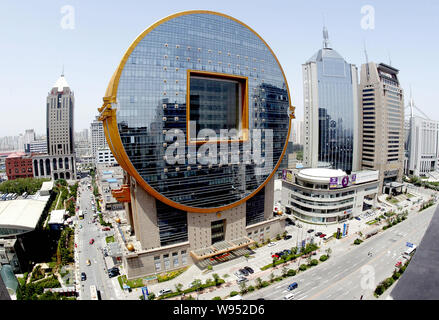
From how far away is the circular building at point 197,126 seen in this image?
20609mm

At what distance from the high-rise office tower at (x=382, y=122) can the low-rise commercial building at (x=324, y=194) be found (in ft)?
45.6

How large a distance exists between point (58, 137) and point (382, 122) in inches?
2913

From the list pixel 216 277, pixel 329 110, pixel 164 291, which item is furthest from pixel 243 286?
pixel 329 110

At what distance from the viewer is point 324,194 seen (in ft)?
110

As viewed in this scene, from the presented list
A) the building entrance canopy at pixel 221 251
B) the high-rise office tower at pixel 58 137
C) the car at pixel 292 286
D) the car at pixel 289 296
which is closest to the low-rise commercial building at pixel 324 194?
the building entrance canopy at pixel 221 251

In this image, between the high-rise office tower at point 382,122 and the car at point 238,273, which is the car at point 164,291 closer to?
the car at point 238,273

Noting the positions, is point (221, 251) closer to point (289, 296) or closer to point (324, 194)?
point (289, 296)

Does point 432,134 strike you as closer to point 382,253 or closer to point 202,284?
point 382,253

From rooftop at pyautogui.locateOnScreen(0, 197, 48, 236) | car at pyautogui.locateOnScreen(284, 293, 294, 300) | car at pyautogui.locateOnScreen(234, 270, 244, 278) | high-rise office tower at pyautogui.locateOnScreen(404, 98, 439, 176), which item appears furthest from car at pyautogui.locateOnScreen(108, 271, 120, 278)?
high-rise office tower at pyautogui.locateOnScreen(404, 98, 439, 176)

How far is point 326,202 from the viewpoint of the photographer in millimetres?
33531

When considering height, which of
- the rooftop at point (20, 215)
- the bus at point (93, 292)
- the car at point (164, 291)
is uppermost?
the rooftop at point (20, 215)

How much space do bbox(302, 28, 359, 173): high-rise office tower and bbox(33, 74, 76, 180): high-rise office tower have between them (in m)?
58.0

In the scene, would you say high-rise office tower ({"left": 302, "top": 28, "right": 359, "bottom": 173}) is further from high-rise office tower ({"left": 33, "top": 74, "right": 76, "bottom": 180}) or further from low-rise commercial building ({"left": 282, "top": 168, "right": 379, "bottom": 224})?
high-rise office tower ({"left": 33, "top": 74, "right": 76, "bottom": 180})
